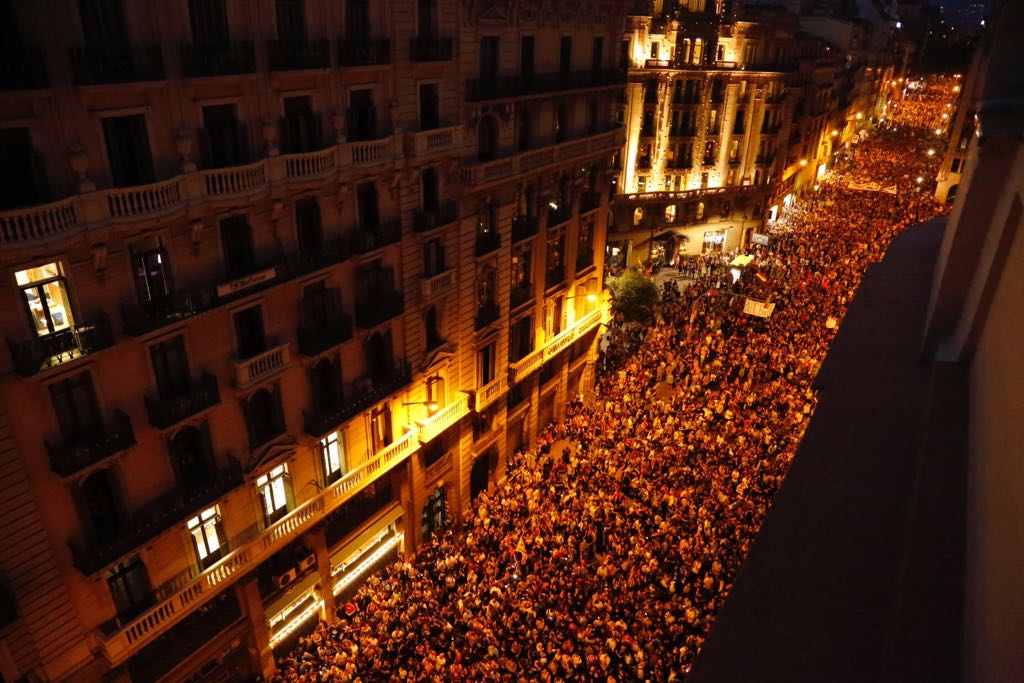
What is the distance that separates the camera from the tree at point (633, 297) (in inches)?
1768

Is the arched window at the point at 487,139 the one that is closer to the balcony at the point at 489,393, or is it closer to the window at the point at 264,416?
the balcony at the point at 489,393

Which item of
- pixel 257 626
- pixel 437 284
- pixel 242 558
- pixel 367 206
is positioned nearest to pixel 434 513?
pixel 257 626

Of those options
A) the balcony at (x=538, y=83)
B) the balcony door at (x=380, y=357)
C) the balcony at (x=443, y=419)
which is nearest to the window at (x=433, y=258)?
the balcony door at (x=380, y=357)

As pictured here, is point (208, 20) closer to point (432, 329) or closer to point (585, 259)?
point (432, 329)

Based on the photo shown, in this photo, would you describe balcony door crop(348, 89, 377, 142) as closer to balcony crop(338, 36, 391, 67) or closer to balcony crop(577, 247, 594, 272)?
balcony crop(338, 36, 391, 67)

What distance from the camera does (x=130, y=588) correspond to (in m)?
18.5

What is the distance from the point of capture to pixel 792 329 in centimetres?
4041

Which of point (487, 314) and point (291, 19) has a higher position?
point (291, 19)

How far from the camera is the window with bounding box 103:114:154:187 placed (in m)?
15.5

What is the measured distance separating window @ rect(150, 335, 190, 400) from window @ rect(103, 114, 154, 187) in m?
4.09

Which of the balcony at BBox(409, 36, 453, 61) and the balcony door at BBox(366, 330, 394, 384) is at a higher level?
the balcony at BBox(409, 36, 453, 61)

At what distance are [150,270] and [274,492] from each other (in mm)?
8389

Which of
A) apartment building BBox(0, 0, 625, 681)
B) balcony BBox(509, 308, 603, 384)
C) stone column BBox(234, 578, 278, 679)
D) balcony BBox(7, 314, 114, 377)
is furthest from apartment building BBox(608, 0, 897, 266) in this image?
balcony BBox(7, 314, 114, 377)

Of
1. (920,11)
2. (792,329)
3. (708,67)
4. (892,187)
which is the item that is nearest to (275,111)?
(792,329)
